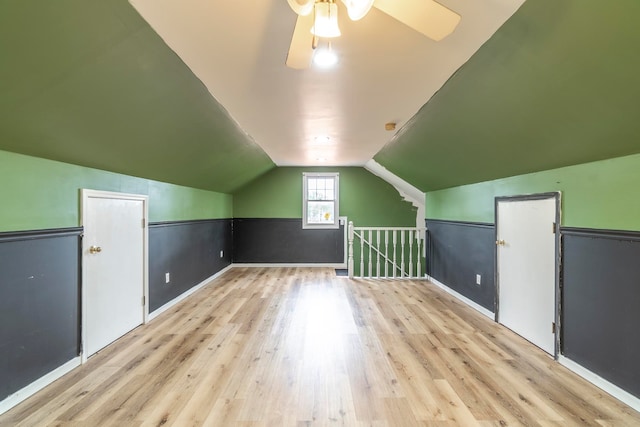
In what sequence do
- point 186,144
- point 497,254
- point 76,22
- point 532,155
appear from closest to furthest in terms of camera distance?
point 76,22, point 532,155, point 186,144, point 497,254

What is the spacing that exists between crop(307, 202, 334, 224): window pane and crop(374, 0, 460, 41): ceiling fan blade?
545 centimetres

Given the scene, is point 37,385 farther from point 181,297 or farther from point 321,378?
point 181,297

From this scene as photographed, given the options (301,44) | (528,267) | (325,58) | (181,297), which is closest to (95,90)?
(301,44)

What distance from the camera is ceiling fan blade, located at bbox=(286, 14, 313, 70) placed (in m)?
1.30

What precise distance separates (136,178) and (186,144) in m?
0.63

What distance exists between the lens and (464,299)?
4109mm

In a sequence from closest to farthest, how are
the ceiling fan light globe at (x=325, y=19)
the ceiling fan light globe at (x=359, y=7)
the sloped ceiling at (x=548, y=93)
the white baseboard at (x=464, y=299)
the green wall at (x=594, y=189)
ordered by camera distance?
the ceiling fan light globe at (x=359, y=7), the ceiling fan light globe at (x=325, y=19), the sloped ceiling at (x=548, y=93), the green wall at (x=594, y=189), the white baseboard at (x=464, y=299)

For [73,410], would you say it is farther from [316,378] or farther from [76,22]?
[76,22]

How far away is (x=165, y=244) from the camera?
3795 millimetres

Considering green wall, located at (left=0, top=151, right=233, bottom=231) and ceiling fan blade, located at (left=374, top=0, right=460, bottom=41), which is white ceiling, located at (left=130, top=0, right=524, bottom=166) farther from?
green wall, located at (left=0, top=151, right=233, bottom=231)

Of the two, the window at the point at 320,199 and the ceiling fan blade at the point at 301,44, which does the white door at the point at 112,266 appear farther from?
the window at the point at 320,199

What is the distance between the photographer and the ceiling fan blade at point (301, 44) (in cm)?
130

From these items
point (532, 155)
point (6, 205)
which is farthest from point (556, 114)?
point (6, 205)

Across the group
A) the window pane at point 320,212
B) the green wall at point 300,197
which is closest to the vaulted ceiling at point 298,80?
the green wall at point 300,197
